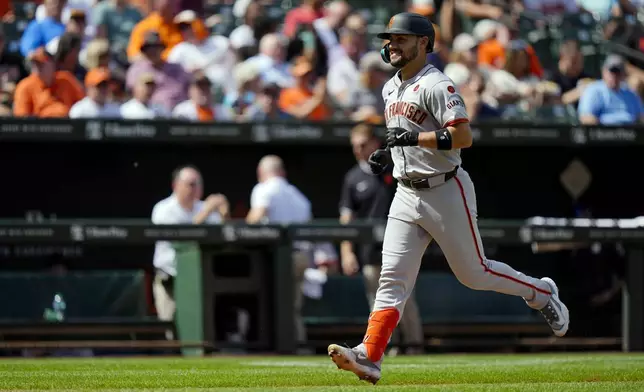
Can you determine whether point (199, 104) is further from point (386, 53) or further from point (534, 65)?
point (386, 53)

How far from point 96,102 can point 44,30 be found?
6.18 feet

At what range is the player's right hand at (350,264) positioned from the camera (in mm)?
11592

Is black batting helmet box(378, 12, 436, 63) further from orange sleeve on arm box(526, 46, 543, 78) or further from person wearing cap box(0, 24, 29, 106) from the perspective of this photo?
orange sleeve on arm box(526, 46, 543, 78)

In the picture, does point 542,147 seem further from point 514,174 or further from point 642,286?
point 642,286

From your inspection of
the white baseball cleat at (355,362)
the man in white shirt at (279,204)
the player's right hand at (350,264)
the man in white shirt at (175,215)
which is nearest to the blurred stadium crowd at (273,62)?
the man in white shirt at (279,204)

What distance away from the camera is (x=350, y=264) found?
11.6m

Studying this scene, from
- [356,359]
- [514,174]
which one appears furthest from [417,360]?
[514,174]

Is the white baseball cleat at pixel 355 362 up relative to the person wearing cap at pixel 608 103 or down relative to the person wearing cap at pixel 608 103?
down

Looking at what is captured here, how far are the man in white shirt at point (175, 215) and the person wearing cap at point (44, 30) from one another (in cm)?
275

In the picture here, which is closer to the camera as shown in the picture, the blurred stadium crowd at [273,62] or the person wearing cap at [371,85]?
the blurred stadium crowd at [273,62]

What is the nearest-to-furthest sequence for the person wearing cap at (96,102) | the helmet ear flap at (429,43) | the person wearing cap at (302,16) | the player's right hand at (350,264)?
the helmet ear flap at (429,43) < the person wearing cap at (96,102) < the player's right hand at (350,264) < the person wearing cap at (302,16)

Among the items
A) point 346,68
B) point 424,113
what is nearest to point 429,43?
point 424,113

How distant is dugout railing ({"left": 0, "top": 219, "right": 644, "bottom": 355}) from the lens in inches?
410

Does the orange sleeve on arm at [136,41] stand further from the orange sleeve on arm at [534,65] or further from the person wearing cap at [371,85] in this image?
the orange sleeve on arm at [534,65]
